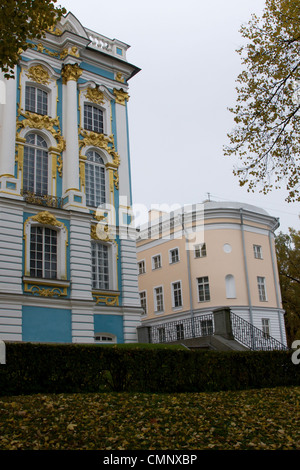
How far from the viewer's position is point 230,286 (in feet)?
113

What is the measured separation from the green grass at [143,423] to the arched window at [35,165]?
1386 centimetres

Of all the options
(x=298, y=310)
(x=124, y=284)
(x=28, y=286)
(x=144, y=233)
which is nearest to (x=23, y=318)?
(x=28, y=286)

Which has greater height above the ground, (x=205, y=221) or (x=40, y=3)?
(x=205, y=221)

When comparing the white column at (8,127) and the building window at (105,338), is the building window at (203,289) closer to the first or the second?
the building window at (105,338)

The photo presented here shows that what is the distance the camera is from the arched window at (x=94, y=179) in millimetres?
24438

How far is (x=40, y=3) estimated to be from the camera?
37.1 ft

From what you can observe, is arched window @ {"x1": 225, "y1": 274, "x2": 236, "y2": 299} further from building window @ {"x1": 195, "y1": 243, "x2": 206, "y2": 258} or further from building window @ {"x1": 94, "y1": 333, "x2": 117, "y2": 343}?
building window @ {"x1": 94, "y1": 333, "x2": 117, "y2": 343}

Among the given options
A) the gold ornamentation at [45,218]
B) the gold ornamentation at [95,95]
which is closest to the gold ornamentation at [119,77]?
the gold ornamentation at [95,95]

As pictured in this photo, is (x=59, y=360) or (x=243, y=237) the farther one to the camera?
(x=243, y=237)
